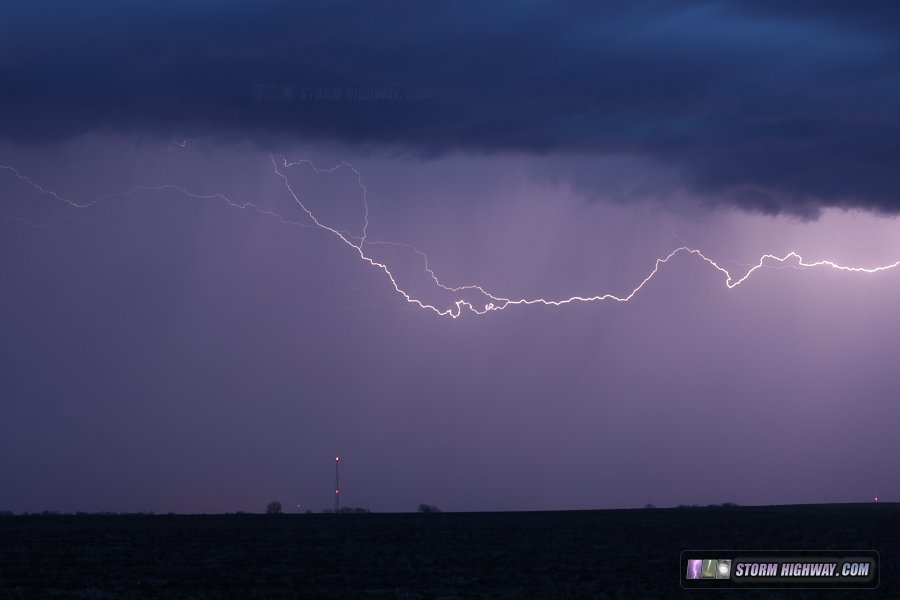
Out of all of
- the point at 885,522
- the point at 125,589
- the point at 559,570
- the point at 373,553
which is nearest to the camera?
the point at 125,589

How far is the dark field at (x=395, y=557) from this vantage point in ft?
82.9

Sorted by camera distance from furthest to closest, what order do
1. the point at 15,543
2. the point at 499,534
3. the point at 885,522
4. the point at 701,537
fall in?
1. the point at 885,522
2. the point at 499,534
3. the point at 701,537
4. the point at 15,543

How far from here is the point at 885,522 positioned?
52.4m

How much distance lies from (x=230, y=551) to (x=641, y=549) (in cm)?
1142

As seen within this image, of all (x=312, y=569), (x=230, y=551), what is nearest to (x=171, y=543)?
(x=230, y=551)

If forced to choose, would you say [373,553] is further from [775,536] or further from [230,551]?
[775,536]

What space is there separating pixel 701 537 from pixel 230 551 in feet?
50.9

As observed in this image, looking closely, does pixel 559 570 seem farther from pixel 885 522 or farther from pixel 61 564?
pixel 885 522

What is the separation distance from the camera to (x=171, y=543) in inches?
1532

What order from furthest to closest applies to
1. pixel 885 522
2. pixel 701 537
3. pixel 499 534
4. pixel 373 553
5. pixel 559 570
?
pixel 885 522, pixel 499 534, pixel 701 537, pixel 373 553, pixel 559 570

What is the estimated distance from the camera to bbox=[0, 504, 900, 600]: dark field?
2528 centimetres

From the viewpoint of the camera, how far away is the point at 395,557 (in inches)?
1304

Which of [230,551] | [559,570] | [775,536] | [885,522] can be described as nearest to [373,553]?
[230,551]

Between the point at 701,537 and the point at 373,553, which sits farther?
the point at 701,537
